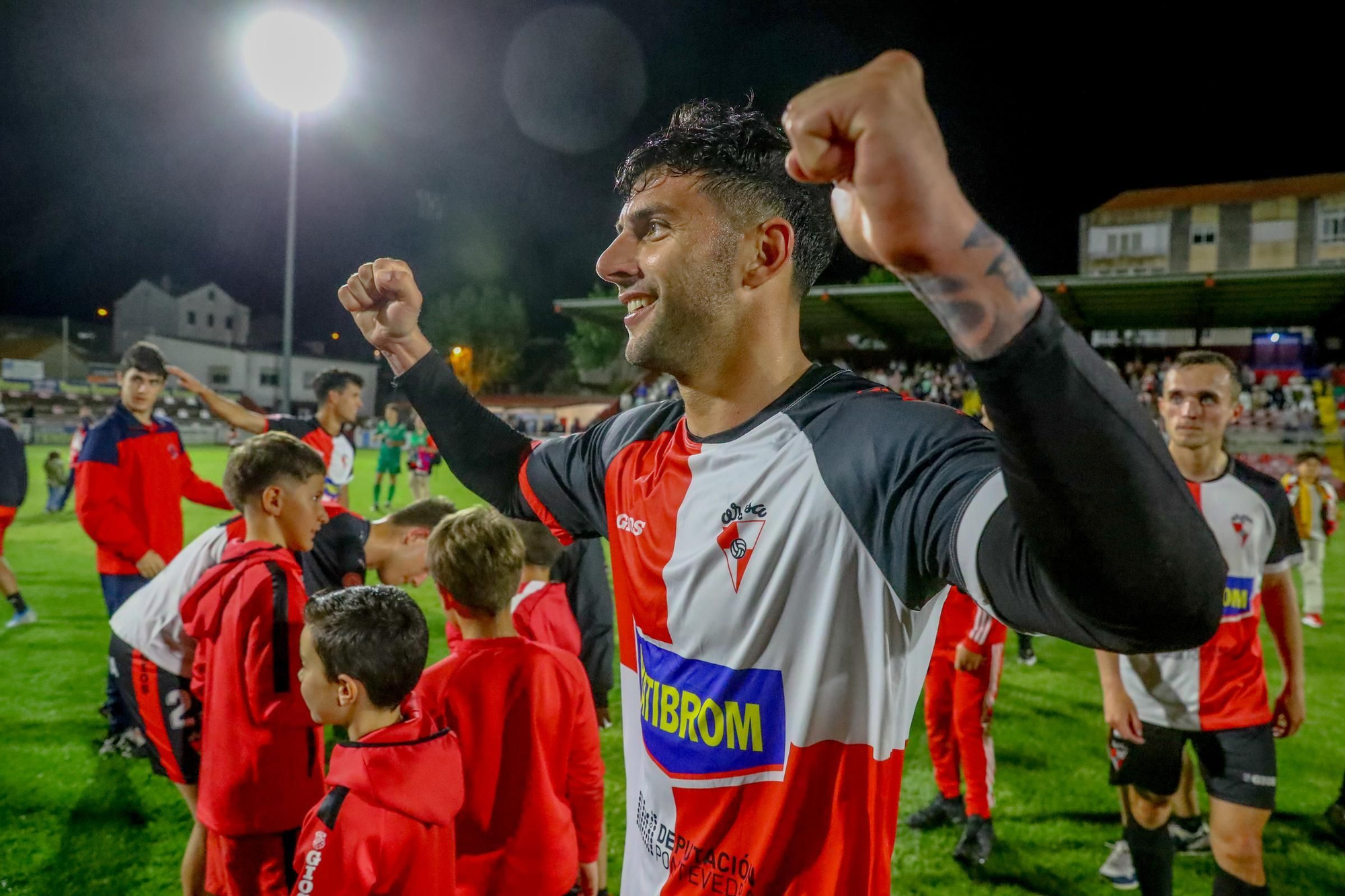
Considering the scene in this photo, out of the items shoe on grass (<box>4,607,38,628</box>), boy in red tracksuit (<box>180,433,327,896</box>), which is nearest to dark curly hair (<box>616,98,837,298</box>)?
boy in red tracksuit (<box>180,433,327,896</box>)

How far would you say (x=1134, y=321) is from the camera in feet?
98.2

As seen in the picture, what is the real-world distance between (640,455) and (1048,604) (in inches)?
45.6

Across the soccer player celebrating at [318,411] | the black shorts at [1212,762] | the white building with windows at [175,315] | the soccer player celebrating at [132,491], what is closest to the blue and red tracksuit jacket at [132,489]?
the soccer player celebrating at [132,491]

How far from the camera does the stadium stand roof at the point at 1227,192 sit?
140ft

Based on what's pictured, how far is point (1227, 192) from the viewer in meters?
44.7

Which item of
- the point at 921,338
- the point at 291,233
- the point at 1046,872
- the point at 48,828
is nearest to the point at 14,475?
the point at 48,828

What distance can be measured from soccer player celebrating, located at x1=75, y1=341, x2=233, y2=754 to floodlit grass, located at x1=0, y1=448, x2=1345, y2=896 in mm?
507

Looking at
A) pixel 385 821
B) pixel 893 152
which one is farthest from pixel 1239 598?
pixel 893 152

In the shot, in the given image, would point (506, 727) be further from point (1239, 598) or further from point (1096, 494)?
point (1239, 598)

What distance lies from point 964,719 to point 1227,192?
53239mm

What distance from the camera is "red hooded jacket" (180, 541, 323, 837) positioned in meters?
2.69

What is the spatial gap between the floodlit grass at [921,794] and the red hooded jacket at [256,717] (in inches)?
65.0

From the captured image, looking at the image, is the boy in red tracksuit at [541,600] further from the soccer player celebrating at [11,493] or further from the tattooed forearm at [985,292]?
the soccer player celebrating at [11,493]

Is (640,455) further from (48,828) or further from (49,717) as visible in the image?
(49,717)
